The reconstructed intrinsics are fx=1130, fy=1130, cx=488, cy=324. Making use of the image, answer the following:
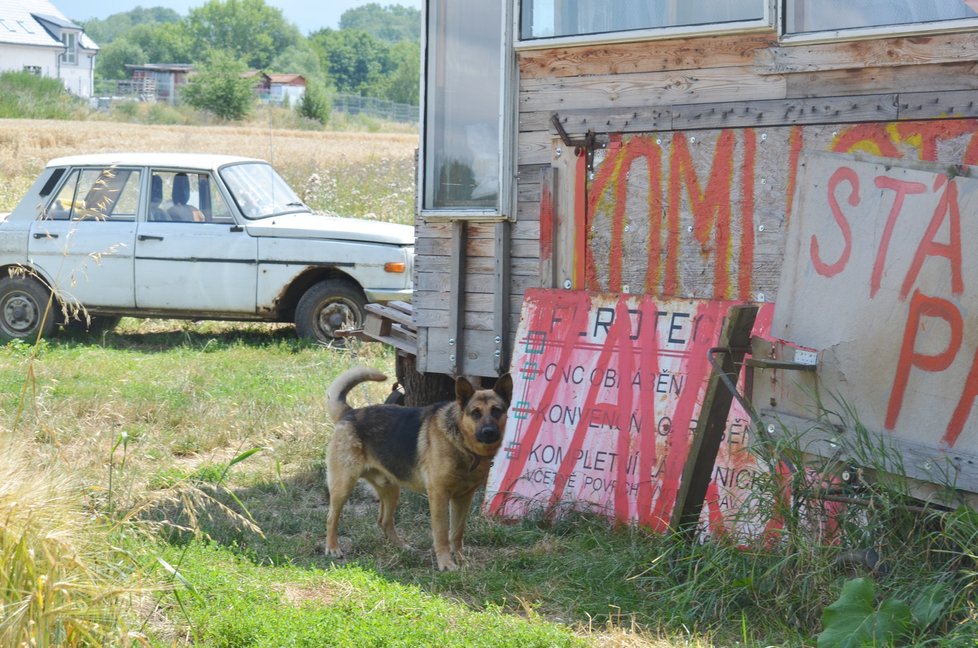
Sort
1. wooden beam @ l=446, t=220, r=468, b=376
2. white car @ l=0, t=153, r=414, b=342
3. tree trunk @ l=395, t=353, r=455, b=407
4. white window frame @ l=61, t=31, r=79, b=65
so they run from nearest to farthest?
wooden beam @ l=446, t=220, r=468, b=376, tree trunk @ l=395, t=353, r=455, b=407, white car @ l=0, t=153, r=414, b=342, white window frame @ l=61, t=31, r=79, b=65

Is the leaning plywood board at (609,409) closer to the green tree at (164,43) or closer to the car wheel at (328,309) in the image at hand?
the car wheel at (328,309)

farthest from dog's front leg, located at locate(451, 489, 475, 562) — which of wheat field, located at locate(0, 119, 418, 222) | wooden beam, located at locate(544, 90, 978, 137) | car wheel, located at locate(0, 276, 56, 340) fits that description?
wheat field, located at locate(0, 119, 418, 222)

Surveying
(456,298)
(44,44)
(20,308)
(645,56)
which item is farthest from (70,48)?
(645,56)

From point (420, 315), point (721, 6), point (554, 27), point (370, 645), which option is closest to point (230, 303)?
point (420, 315)

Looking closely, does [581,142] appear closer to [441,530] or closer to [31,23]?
[441,530]

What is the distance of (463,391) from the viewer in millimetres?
6027

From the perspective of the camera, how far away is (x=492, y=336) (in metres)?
7.62

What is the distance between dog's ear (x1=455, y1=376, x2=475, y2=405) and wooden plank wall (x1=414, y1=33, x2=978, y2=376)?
1.49 m

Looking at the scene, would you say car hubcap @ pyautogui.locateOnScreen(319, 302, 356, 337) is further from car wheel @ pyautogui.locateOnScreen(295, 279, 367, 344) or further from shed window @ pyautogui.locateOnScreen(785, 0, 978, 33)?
shed window @ pyautogui.locateOnScreen(785, 0, 978, 33)

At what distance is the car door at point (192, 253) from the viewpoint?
40.5ft

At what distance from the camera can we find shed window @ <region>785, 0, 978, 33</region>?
19.2 feet

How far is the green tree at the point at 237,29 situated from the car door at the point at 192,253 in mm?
136956

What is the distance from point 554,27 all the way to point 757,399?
320 centimetres

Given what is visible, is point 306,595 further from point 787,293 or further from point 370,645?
point 787,293
